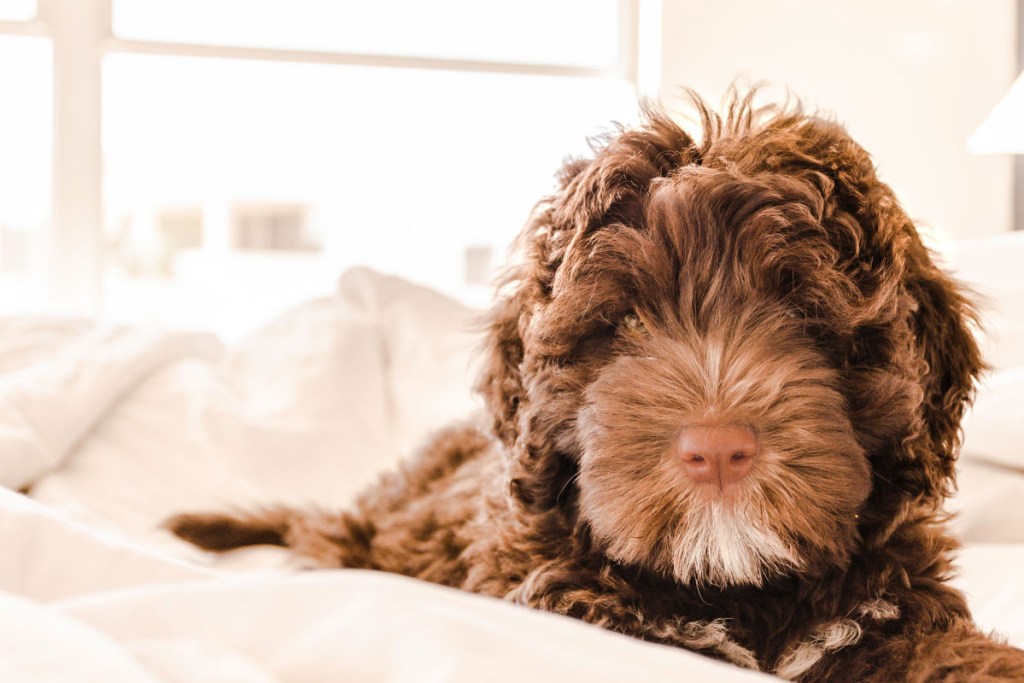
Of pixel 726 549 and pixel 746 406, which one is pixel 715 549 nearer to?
pixel 726 549

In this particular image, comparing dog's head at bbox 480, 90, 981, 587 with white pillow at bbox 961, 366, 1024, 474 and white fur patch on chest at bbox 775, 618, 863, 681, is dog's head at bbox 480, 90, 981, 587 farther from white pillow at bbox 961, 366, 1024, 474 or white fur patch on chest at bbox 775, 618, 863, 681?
white pillow at bbox 961, 366, 1024, 474

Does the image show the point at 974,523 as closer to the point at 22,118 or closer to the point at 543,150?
the point at 543,150

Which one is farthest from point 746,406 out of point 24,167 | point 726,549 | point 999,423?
point 24,167

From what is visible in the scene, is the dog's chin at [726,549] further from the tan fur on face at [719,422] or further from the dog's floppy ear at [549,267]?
the dog's floppy ear at [549,267]

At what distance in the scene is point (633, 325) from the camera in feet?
5.51

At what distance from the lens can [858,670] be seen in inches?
60.1

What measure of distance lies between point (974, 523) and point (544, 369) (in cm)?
149

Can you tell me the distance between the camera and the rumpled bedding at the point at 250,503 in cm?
96

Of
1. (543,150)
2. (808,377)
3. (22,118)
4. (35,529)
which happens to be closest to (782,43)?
(543,150)

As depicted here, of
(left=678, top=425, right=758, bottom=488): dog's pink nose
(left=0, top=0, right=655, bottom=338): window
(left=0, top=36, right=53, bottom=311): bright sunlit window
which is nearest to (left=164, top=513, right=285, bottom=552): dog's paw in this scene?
(left=678, top=425, right=758, bottom=488): dog's pink nose

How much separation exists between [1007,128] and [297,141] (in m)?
3.54

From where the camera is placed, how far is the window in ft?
16.2

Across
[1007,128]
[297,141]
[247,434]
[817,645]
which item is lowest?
[247,434]

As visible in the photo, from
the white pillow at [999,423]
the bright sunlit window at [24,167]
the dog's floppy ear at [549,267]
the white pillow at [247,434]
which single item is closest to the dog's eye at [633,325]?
the dog's floppy ear at [549,267]
